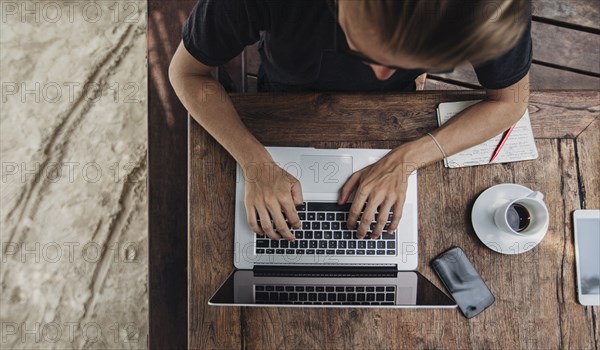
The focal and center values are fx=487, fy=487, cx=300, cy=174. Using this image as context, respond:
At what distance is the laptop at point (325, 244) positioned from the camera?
92 cm

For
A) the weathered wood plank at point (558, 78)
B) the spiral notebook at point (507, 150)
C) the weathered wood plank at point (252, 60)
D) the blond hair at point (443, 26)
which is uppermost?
the weathered wood plank at point (252, 60)

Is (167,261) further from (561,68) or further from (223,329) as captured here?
(561,68)

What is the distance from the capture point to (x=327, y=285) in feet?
2.97

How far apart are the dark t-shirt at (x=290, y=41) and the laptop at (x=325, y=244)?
6.8 inches

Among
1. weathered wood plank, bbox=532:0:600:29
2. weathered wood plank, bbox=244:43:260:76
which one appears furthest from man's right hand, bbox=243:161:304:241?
weathered wood plank, bbox=532:0:600:29

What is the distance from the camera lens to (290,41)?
2.90 feet

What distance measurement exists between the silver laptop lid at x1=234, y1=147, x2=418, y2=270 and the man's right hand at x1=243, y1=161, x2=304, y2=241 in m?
0.02

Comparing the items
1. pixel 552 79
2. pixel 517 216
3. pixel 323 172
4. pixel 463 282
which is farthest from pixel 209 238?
pixel 552 79

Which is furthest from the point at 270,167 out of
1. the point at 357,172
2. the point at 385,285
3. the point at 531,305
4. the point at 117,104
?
the point at 117,104

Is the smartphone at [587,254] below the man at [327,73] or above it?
below

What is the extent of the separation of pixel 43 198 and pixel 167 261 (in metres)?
0.89

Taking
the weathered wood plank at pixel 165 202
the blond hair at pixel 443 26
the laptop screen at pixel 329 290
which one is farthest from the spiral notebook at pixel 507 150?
the weathered wood plank at pixel 165 202

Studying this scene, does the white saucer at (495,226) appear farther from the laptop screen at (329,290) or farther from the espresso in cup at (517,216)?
the laptop screen at (329,290)

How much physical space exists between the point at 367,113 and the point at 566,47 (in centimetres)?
98
